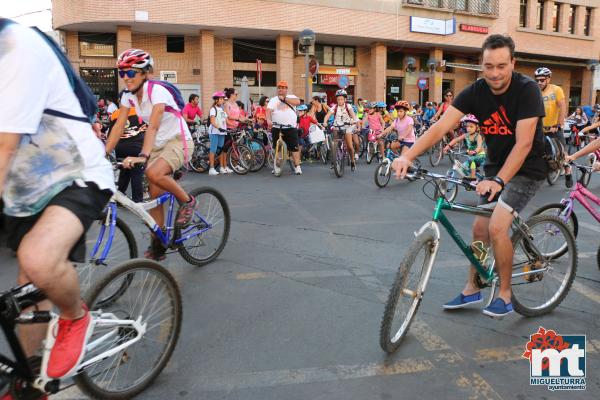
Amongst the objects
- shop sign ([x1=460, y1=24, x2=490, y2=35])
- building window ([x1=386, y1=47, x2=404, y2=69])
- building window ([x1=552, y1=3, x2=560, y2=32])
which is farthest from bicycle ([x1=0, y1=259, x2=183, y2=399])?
building window ([x1=552, y1=3, x2=560, y2=32])

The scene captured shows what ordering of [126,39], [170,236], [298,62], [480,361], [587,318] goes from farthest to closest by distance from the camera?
[298,62] < [126,39] < [170,236] < [587,318] < [480,361]

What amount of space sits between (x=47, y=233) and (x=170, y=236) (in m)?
2.51

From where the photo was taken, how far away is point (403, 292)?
3.12 metres

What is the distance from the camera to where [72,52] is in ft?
87.4

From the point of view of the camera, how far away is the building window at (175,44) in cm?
2816

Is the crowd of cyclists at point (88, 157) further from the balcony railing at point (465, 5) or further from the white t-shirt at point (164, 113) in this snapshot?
the balcony railing at point (465, 5)

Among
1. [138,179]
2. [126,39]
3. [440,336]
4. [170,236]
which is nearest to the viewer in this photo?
[440,336]

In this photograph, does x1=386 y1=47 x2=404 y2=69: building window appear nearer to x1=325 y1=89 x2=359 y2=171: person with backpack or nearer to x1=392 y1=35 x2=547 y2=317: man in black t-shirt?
x1=325 y1=89 x2=359 y2=171: person with backpack

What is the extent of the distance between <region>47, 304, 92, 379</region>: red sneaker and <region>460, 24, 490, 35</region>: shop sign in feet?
115

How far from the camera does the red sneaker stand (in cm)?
223

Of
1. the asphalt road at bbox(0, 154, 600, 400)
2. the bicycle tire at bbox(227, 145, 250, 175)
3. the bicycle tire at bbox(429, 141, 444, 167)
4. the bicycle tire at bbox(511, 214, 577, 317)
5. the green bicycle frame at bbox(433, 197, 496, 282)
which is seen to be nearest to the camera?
the asphalt road at bbox(0, 154, 600, 400)

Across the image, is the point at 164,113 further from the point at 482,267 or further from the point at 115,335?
the point at 482,267

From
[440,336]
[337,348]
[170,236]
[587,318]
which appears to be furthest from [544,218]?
[170,236]

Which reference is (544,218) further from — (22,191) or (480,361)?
(22,191)
